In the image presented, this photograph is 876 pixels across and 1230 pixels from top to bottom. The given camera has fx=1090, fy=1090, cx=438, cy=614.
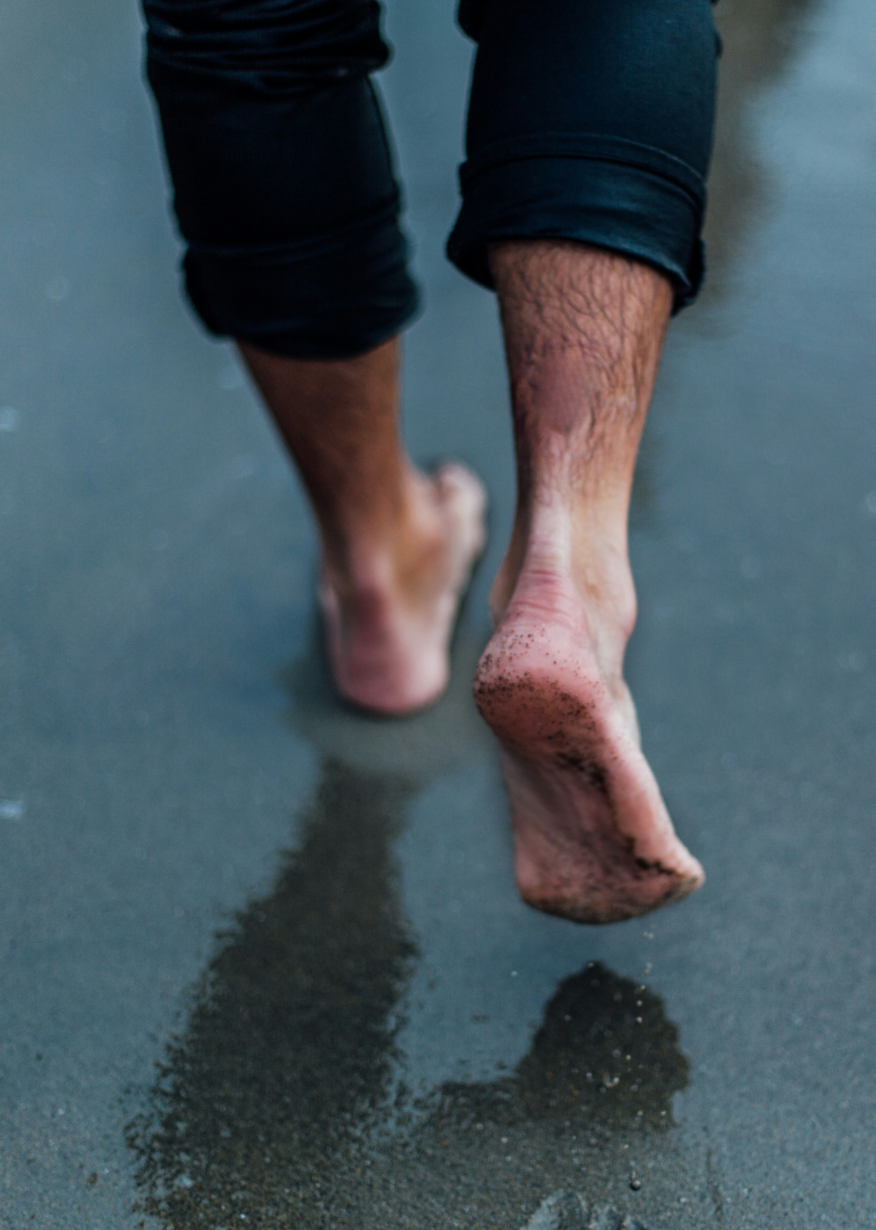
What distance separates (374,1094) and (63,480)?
102 cm

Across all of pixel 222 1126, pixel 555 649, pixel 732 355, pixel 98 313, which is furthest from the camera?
pixel 98 313

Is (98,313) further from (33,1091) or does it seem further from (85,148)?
(33,1091)

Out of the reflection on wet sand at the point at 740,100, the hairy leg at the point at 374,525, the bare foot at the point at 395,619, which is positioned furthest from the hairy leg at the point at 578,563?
the reflection on wet sand at the point at 740,100

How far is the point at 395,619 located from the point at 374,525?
124 millimetres

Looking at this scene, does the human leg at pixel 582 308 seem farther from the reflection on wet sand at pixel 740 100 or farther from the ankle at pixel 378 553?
the reflection on wet sand at pixel 740 100

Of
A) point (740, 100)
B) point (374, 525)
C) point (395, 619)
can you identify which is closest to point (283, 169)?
point (374, 525)

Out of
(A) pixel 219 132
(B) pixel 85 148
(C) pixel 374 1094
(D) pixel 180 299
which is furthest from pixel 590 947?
(B) pixel 85 148

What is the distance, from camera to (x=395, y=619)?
1.34 meters

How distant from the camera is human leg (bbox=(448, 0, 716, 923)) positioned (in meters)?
0.82

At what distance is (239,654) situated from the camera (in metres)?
1.41

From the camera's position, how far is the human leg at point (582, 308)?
0.82 metres

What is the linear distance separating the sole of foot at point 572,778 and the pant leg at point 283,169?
40 centimetres

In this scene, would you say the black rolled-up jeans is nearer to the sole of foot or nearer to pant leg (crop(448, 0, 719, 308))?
pant leg (crop(448, 0, 719, 308))

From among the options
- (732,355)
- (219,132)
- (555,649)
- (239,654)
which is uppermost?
(219,132)
